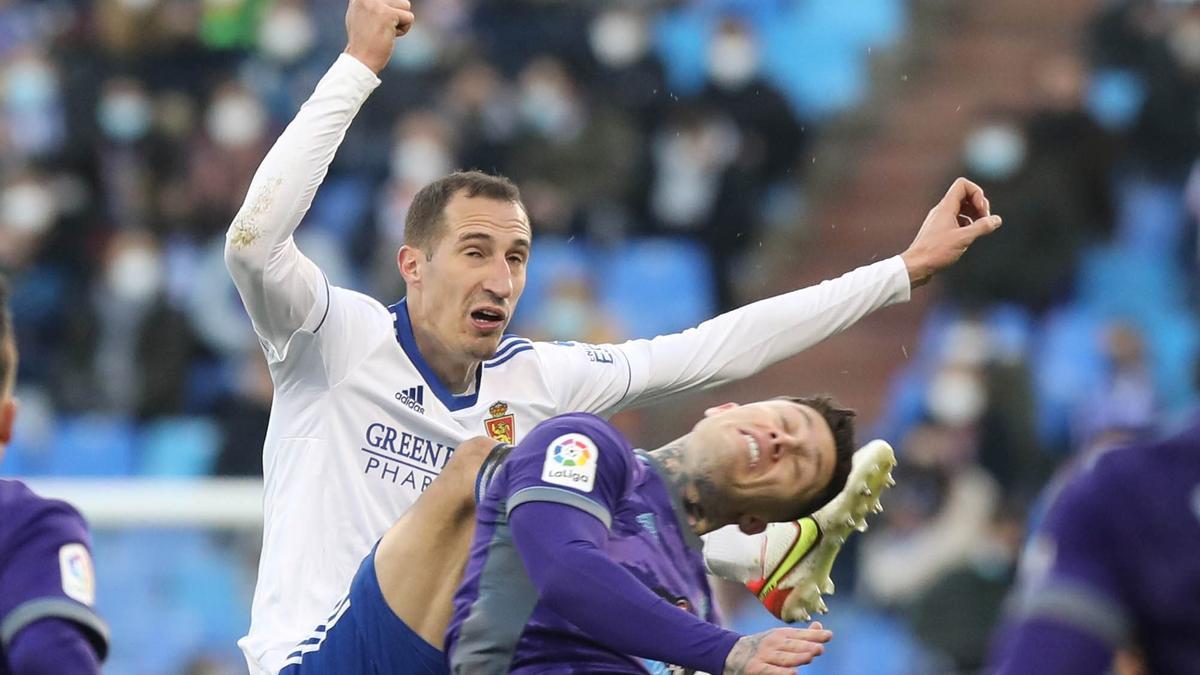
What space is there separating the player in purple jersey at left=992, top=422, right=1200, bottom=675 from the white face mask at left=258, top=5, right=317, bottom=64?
38.4ft

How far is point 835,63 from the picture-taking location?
563 inches

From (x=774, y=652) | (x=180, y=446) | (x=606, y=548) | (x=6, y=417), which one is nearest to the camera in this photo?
(x=6, y=417)

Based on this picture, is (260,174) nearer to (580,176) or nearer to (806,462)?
(806,462)

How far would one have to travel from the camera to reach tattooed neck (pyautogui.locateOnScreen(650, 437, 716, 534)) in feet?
15.0

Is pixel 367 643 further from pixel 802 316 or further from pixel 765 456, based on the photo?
pixel 802 316

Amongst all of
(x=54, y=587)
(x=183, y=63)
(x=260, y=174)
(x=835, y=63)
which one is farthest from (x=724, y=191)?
(x=54, y=587)

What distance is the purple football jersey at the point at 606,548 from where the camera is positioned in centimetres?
428

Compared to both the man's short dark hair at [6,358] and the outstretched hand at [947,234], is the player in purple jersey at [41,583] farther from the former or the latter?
the outstretched hand at [947,234]

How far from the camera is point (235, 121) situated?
1361 cm

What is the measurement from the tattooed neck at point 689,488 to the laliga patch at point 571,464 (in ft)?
1.01

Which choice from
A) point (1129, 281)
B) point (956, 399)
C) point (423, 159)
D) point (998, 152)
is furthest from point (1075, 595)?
point (423, 159)

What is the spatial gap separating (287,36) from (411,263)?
8.75 metres

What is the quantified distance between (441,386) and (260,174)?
0.82 meters

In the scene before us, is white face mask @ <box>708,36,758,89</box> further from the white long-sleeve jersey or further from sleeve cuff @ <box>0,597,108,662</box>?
sleeve cuff @ <box>0,597,108,662</box>
